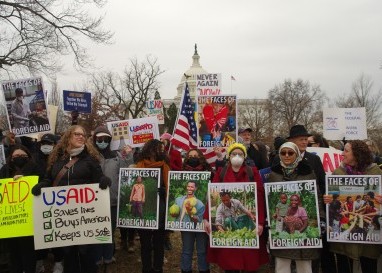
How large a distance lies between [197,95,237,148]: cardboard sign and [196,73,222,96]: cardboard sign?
2.60 m

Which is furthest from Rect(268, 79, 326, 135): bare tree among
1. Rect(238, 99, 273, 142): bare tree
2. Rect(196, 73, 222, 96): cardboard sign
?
Rect(196, 73, 222, 96): cardboard sign

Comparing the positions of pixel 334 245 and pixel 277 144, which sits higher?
pixel 277 144

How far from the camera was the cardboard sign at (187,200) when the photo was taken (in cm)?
566

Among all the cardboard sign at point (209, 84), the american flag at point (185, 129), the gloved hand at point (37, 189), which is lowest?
the gloved hand at point (37, 189)

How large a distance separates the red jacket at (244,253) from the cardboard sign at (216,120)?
2.54 m

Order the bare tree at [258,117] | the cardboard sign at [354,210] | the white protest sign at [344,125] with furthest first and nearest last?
1. the bare tree at [258,117]
2. the white protest sign at [344,125]
3. the cardboard sign at [354,210]

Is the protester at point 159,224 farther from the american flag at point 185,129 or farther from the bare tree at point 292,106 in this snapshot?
the bare tree at point 292,106

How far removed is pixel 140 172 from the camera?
6.00 metres

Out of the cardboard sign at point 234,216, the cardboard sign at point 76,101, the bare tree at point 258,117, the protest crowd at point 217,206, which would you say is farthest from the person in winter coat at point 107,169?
the bare tree at point 258,117

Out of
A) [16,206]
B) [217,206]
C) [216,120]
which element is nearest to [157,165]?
[217,206]

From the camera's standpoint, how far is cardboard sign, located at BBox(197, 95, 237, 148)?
782 cm

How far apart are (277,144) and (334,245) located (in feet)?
9.10

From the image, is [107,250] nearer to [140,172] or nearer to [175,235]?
[140,172]

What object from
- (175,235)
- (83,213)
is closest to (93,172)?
(83,213)
